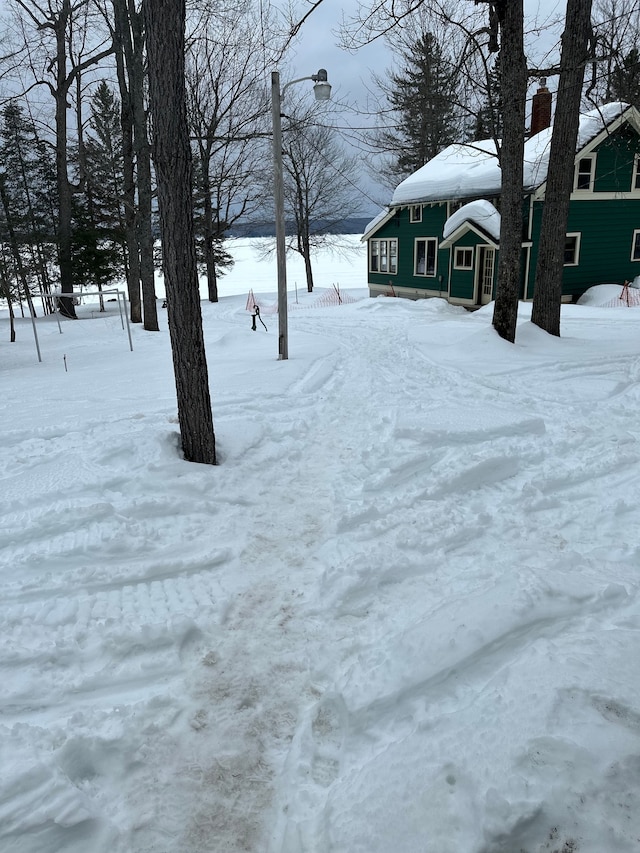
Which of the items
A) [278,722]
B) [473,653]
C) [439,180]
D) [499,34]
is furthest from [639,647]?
[439,180]

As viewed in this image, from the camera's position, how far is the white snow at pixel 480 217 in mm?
20062

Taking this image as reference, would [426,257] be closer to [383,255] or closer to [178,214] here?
[383,255]

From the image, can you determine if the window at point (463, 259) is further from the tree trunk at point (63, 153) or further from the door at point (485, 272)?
the tree trunk at point (63, 153)

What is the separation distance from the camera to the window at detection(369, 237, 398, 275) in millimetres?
26859

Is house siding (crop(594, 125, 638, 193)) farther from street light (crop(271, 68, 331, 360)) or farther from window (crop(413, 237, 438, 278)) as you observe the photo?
street light (crop(271, 68, 331, 360))

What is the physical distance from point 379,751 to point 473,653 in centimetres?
79

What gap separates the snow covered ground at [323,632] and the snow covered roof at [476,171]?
50.2ft

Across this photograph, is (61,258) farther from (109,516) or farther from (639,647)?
(639,647)

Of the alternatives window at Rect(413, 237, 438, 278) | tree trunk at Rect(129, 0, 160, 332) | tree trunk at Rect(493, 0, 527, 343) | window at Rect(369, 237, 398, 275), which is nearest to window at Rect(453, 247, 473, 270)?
window at Rect(413, 237, 438, 278)

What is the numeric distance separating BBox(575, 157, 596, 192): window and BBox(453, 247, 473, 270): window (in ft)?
13.5

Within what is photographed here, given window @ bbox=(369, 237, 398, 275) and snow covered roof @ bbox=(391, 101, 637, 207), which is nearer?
snow covered roof @ bbox=(391, 101, 637, 207)

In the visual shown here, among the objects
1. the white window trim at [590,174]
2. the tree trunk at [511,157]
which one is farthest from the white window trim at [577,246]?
the tree trunk at [511,157]

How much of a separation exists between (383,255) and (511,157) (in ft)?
57.6

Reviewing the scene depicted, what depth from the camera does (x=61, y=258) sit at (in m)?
24.0
